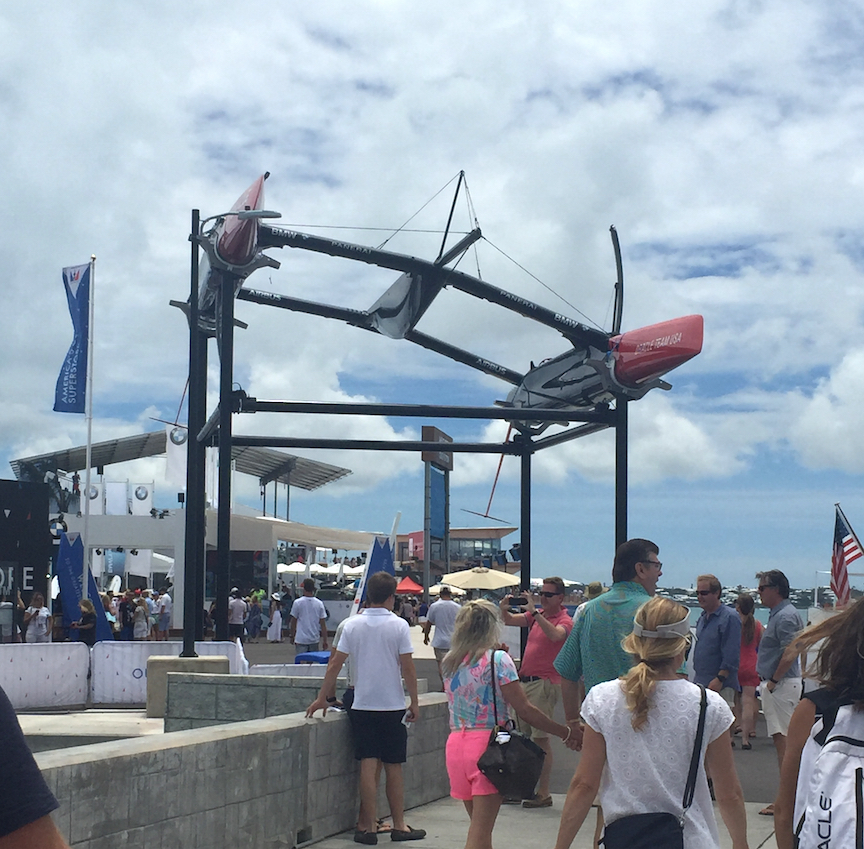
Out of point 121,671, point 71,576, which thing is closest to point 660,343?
point 121,671

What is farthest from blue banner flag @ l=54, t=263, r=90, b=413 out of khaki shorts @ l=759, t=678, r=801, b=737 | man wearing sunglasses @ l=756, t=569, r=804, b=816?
khaki shorts @ l=759, t=678, r=801, b=737

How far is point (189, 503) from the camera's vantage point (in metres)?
16.3

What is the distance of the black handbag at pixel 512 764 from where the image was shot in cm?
590

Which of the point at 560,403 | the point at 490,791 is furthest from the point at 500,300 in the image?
the point at 490,791

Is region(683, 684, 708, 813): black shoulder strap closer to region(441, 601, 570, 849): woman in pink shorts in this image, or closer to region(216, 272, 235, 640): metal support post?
region(441, 601, 570, 849): woman in pink shorts

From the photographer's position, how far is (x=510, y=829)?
8258mm

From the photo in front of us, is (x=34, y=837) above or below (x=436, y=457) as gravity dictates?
below

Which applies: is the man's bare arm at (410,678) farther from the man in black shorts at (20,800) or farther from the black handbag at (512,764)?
the man in black shorts at (20,800)

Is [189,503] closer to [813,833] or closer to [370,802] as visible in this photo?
[370,802]

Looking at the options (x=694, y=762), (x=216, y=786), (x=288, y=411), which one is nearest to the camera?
(x=694, y=762)

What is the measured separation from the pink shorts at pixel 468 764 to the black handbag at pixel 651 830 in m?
2.23

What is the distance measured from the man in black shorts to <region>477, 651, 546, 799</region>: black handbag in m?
4.11

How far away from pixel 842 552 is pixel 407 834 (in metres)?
11.7

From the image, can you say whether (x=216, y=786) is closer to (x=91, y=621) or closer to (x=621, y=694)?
(x=621, y=694)
